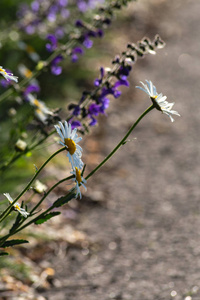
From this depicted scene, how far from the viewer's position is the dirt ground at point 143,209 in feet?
8.44

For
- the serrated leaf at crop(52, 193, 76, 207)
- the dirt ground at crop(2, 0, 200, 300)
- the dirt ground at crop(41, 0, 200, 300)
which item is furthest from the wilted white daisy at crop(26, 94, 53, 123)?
the dirt ground at crop(2, 0, 200, 300)

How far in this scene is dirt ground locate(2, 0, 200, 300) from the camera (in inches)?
101

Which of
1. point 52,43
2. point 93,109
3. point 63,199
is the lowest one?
point 63,199

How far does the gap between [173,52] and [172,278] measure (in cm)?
447

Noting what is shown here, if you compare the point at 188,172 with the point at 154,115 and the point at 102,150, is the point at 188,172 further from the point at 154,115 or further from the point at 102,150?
the point at 154,115

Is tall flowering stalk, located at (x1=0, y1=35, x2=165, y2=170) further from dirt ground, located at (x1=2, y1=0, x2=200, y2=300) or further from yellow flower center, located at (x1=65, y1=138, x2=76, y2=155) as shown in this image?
dirt ground, located at (x1=2, y1=0, x2=200, y2=300)

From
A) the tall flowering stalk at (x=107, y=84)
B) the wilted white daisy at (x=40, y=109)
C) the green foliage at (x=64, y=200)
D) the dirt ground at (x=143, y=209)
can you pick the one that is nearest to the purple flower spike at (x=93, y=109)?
the tall flowering stalk at (x=107, y=84)

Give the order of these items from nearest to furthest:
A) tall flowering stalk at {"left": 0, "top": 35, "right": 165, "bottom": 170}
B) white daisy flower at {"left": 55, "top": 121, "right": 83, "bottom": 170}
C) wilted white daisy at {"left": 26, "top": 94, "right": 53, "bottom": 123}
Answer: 1. white daisy flower at {"left": 55, "top": 121, "right": 83, "bottom": 170}
2. tall flowering stalk at {"left": 0, "top": 35, "right": 165, "bottom": 170}
3. wilted white daisy at {"left": 26, "top": 94, "right": 53, "bottom": 123}

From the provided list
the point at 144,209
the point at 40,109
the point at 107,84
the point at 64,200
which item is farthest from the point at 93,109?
the point at 144,209

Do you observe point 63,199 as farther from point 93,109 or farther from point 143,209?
point 143,209

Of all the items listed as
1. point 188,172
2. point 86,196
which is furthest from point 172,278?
point 188,172

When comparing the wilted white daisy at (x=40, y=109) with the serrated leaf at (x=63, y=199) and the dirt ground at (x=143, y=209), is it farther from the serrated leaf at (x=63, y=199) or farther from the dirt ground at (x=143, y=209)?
the dirt ground at (x=143, y=209)

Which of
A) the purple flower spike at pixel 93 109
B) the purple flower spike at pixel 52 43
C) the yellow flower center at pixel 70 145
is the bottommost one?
the yellow flower center at pixel 70 145

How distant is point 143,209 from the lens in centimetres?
349
